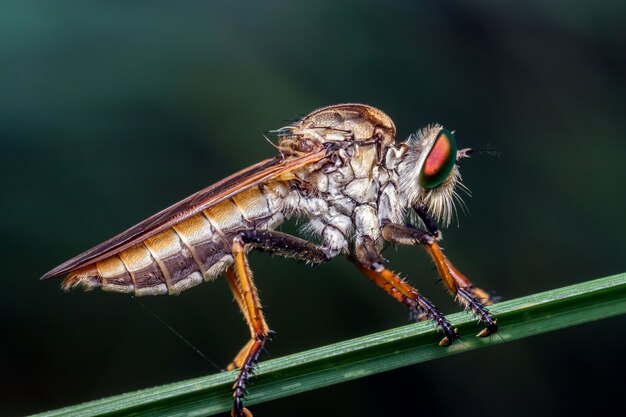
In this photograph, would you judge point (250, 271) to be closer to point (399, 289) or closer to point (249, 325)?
point (249, 325)

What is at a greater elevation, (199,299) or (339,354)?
(199,299)

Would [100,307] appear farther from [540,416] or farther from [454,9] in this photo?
[454,9]

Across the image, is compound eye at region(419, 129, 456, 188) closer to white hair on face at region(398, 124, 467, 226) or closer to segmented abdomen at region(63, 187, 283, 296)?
white hair on face at region(398, 124, 467, 226)

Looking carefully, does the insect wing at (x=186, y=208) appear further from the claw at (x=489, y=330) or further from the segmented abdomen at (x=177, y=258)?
the claw at (x=489, y=330)

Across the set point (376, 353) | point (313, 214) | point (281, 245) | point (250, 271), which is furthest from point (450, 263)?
point (376, 353)

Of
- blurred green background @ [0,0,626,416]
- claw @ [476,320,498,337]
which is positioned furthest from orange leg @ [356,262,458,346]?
blurred green background @ [0,0,626,416]

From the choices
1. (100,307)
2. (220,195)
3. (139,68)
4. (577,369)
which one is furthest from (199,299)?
(577,369)

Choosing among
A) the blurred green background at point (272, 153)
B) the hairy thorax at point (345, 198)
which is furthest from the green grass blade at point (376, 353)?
the blurred green background at point (272, 153)
